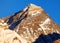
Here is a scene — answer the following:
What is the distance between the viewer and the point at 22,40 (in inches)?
781

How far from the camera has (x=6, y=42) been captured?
19156 mm

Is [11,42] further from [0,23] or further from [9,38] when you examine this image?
[0,23]

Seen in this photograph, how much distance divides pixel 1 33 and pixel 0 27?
0.48m

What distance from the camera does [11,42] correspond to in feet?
62.8

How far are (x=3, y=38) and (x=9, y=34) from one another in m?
0.49

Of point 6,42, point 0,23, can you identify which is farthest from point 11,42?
point 0,23

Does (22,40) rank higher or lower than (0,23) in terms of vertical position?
lower

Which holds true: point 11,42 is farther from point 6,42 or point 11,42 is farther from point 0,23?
point 0,23

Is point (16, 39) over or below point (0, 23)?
below

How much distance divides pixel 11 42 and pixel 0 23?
5.09 feet

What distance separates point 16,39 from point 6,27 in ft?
3.13

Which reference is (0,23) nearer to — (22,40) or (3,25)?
(3,25)

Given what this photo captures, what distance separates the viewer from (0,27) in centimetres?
1964

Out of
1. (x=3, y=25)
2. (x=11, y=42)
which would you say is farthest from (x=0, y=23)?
(x=11, y=42)
